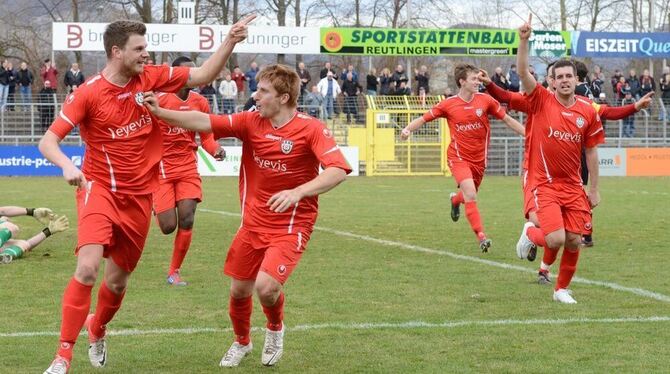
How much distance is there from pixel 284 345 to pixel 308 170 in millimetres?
1339

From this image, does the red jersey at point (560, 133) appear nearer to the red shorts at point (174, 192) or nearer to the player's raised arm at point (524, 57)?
the player's raised arm at point (524, 57)

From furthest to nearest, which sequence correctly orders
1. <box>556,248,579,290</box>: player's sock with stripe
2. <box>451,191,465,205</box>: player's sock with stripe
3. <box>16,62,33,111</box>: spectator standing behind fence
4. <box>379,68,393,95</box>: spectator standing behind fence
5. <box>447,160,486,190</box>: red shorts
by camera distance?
1. <box>379,68,393,95</box>: spectator standing behind fence
2. <box>16,62,33,111</box>: spectator standing behind fence
3. <box>451,191,465,205</box>: player's sock with stripe
4. <box>447,160,486,190</box>: red shorts
5. <box>556,248,579,290</box>: player's sock with stripe

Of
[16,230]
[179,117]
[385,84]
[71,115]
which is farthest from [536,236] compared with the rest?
[385,84]

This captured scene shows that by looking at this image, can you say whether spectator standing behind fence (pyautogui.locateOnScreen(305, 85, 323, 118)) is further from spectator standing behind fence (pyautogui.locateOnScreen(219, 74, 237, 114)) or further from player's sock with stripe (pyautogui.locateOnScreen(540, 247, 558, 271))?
player's sock with stripe (pyautogui.locateOnScreen(540, 247, 558, 271))

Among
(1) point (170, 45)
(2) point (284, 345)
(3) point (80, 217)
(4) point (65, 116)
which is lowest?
(2) point (284, 345)

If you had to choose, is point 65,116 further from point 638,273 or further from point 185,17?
point 185,17

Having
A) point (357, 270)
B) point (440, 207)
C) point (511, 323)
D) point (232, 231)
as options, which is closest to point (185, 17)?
point (440, 207)

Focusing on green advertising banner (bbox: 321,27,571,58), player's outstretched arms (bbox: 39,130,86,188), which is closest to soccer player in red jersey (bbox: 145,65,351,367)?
player's outstretched arms (bbox: 39,130,86,188)

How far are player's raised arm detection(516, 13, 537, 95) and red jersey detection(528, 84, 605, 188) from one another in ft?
0.49

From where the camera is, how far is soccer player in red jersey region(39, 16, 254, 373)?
6.62 m

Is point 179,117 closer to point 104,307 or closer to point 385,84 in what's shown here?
point 104,307

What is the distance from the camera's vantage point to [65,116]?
658 centimetres

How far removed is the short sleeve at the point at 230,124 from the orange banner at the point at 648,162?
28833mm

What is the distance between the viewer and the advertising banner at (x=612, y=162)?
111ft
